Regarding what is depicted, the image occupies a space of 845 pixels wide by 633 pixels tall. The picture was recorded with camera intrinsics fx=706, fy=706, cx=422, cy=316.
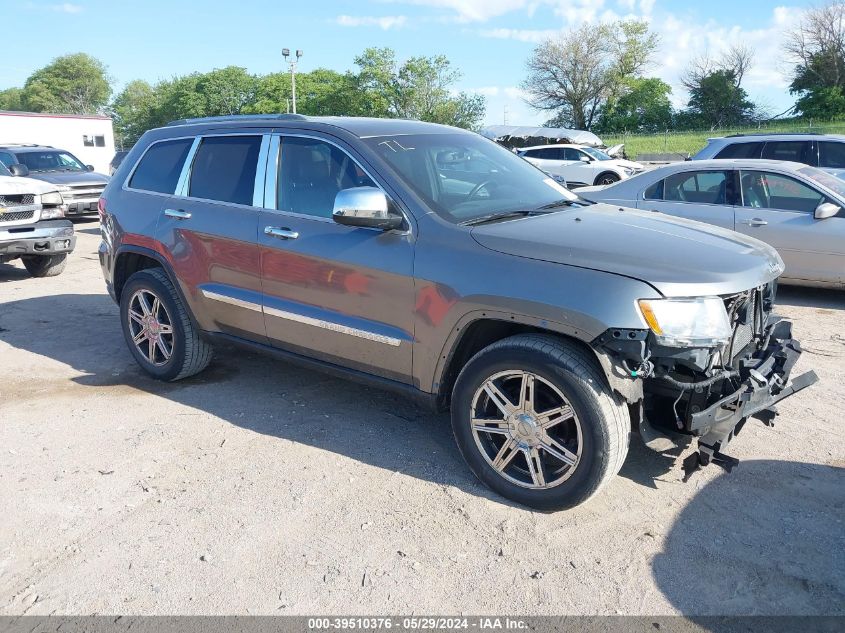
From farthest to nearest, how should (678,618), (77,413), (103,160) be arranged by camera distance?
1. (103,160)
2. (77,413)
3. (678,618)

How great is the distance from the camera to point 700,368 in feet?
10.2

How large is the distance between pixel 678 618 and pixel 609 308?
49.8 inches

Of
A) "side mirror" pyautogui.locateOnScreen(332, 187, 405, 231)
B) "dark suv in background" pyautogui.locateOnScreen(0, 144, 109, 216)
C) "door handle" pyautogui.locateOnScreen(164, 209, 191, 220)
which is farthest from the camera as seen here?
"dark suv in background" pyautogui.locateOnScreen(0, 144, 109, 216)

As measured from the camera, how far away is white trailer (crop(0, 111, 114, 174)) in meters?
27.8

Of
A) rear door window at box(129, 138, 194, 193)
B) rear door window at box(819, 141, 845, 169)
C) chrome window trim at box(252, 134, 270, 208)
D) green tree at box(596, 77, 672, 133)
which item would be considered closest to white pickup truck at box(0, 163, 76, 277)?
rear door window at box(129, 138, 194, 193)

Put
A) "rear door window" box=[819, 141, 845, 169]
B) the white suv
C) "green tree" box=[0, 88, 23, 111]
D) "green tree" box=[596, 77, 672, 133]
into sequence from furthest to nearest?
1. "green tree" box=[0, 88, 23, 111]
2. "green tree" box=[596, 77, 672, 133]
3. the white suv
4. "rear door window" box=[819, 141, 845, 169]

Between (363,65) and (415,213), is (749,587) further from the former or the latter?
(363,65)

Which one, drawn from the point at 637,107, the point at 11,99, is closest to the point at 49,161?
the point at 637,107

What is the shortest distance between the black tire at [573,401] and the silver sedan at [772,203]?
4994mm

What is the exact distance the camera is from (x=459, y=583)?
9.66 ft

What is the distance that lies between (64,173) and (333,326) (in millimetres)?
14948

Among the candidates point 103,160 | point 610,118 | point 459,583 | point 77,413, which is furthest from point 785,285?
point 610,118

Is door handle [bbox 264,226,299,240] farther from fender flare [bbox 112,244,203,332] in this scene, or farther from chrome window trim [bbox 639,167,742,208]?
chrome window trim [bbox 639,167,742,208]

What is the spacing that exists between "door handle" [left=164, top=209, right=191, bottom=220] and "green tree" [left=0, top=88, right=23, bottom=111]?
398 ft
